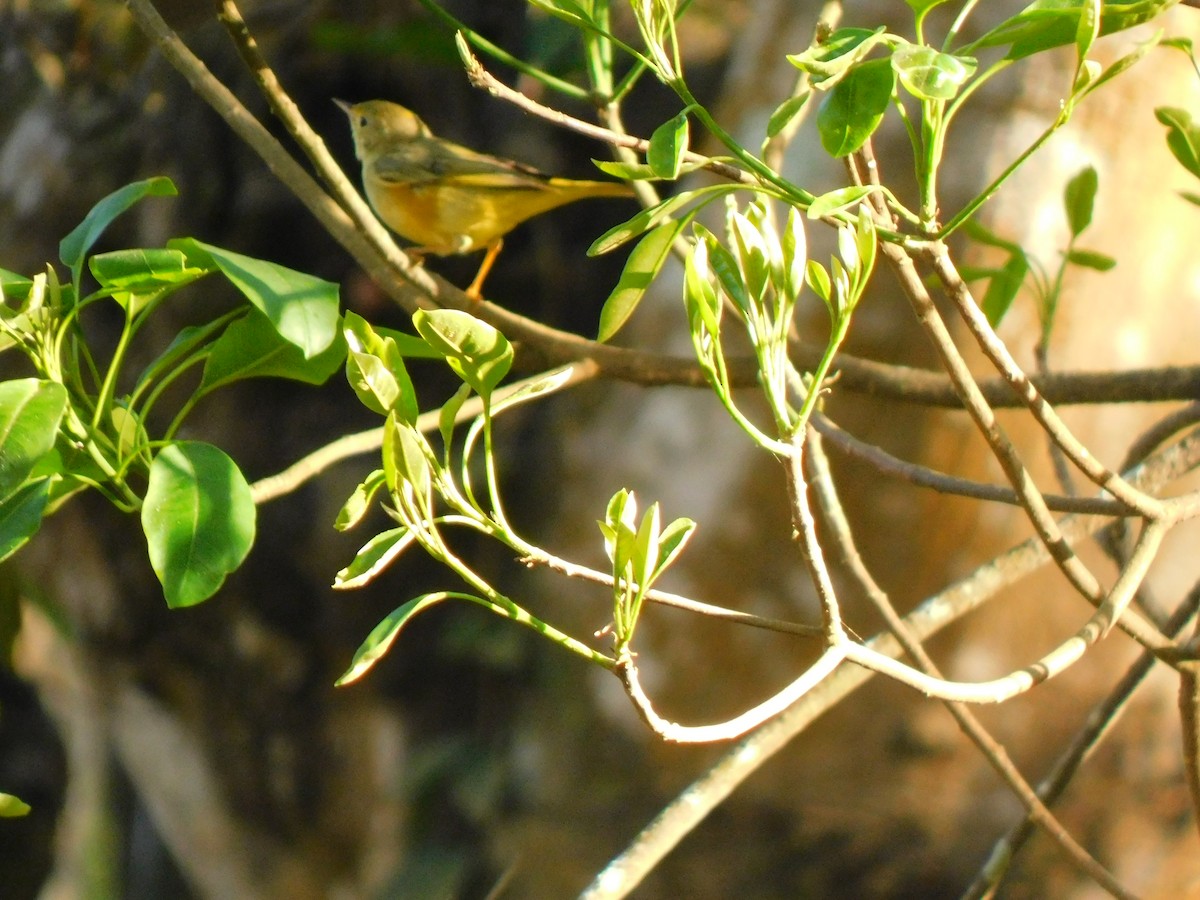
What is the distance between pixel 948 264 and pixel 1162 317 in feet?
5.48

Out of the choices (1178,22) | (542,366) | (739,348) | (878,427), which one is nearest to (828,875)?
(878,427)

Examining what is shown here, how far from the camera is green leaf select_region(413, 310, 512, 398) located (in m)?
0.52

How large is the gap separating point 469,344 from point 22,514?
37 centimetres

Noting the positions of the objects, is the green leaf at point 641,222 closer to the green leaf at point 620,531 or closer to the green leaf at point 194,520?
the green leaf at point 620,531

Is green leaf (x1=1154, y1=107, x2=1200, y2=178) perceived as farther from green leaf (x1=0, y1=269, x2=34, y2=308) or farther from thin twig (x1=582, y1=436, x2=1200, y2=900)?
green leaf (x1=0, y1=269, x2=34, y2=308)

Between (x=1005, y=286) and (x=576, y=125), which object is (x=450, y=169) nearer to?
(x=1005, y=286)

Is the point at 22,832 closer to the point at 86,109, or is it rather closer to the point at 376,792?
the point at 376,792

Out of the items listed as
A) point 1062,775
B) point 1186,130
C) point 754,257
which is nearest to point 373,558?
point 754,257

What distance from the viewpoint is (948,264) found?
51 cm

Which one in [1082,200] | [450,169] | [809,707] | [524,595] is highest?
[1082,200]

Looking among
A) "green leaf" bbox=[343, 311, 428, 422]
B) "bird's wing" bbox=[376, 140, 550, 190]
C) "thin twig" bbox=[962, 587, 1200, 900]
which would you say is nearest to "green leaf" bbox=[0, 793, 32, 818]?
"green leaf" bbox=[343, 311, 428, 422]

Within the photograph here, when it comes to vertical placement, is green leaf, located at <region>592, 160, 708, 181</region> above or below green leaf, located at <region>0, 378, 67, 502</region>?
above

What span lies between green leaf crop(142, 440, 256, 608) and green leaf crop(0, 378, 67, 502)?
0.25 ft

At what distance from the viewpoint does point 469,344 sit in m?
0.54
